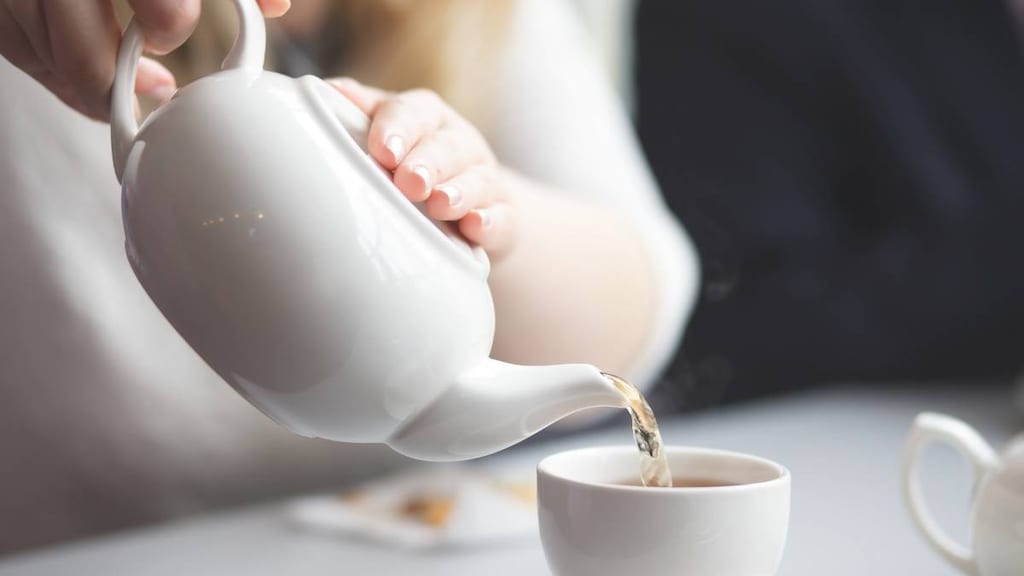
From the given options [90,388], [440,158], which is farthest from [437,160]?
[90,388]

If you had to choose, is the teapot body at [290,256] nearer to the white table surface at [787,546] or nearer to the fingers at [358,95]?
the fingers at [358,95]

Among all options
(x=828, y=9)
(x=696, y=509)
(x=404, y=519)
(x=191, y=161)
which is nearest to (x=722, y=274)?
(x=828, y=9)

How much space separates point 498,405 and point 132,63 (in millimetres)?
224

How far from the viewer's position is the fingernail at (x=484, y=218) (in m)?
0.48

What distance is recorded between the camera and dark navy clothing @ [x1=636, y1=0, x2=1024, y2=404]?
1.48 m

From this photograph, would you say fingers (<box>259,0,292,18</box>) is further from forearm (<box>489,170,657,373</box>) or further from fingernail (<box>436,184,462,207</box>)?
forearm (<box>489,170,657,373</box>)

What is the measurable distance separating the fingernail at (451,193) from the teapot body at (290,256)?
0.12 feet

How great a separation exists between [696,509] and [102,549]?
0.53 meters

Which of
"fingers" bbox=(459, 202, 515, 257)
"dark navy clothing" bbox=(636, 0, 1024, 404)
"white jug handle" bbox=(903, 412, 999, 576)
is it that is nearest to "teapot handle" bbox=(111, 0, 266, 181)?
"fingers" bbox=(459, 202, 515, 257)

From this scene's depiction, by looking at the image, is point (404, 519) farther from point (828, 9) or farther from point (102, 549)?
point (828, 9)

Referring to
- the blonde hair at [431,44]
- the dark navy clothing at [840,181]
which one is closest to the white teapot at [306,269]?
the blonde hair at [431,44]

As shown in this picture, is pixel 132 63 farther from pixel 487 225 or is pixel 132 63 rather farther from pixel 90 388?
pixel 90 388

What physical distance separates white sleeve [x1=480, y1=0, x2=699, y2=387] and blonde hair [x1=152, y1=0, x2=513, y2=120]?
0.09ft

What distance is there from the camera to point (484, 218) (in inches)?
19.0
